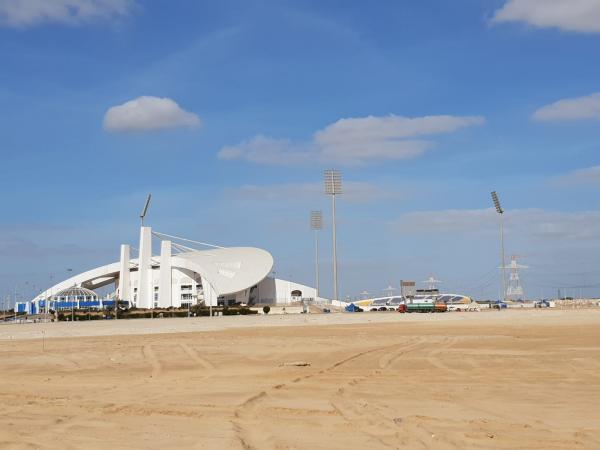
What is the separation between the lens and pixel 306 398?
12.5m

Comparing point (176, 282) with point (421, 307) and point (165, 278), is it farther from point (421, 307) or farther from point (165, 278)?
point (421, 307)

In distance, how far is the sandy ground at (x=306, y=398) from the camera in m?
8.88

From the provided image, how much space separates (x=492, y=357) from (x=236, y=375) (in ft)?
26.1

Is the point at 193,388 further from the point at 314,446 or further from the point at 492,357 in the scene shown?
the point at 492,357

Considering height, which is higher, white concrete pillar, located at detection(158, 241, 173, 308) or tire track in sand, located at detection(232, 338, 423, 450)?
white concrete pillar, located at detection(158, 241, 173, 308)

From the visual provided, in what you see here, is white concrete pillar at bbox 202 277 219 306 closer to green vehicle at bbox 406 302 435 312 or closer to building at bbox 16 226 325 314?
building at bbox 16 226 325 314

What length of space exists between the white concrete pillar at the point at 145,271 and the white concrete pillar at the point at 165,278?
2559 millimetres

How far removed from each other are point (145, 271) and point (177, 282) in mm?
6570

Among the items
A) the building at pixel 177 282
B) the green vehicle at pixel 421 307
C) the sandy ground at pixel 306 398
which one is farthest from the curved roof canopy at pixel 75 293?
the sandy ground at pixel 306 398

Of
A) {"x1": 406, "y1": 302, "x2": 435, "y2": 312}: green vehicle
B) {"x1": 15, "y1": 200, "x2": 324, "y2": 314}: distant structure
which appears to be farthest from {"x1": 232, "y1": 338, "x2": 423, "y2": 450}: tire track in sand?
{"x1": 15, "y1": 200, "x2": 324, "y2": 314}: distant structure

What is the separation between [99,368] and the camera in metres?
19.1

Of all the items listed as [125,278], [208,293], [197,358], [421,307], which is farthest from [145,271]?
[197,358]

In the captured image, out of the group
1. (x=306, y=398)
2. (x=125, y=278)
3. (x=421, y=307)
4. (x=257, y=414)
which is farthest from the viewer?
(x=125, y=278)

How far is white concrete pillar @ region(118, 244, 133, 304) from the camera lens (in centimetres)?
11206
